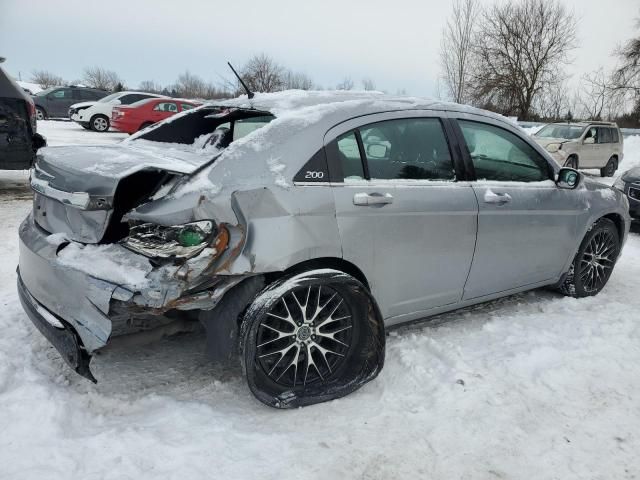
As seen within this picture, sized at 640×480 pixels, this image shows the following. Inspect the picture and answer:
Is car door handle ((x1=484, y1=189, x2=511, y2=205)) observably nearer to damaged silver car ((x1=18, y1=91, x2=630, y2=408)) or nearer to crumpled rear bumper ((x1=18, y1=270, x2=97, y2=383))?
damaged silver car ((x1=18, y1=91, x2=630, y2=408))

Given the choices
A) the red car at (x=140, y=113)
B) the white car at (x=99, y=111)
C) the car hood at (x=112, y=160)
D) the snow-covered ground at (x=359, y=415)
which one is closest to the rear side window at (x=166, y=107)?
the red car at (x=140, y=113)

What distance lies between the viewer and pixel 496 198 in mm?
3498

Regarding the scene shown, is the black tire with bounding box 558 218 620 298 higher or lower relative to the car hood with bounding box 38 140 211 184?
lower

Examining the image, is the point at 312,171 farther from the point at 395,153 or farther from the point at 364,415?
the point at 364,415

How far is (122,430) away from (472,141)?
2740 mm

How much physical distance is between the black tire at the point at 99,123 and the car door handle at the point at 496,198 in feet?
61.3

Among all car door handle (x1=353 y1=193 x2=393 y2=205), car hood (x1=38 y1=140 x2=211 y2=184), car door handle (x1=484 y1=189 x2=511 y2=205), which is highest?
car hood (x1=38 y1=140 x2=211 y2=184)

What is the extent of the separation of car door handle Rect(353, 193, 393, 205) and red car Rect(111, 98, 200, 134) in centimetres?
1590

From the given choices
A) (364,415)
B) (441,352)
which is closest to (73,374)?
(364,415)

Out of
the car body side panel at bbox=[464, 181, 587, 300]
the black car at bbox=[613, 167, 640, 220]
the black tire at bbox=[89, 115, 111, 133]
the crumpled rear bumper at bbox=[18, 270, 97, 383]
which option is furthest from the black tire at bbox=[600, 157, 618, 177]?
the black tire at bbox=[89, 115, 111, 133]

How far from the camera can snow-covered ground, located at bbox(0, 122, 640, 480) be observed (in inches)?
90.5

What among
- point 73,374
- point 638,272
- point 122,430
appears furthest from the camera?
point 638,272

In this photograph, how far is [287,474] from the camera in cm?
224

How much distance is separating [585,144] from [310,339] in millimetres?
14990
